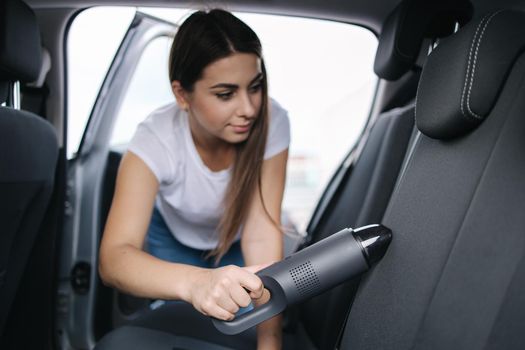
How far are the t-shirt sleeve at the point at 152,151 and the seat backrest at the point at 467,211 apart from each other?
57 centimetres

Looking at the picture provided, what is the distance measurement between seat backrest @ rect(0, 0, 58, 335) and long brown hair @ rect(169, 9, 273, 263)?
31 cm

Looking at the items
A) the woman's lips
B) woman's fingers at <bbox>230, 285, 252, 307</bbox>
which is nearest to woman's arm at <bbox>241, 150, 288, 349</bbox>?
the woman's lips

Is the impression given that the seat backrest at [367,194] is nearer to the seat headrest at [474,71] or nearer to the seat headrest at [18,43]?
the seat headrest at [474,71]

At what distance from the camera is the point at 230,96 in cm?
108

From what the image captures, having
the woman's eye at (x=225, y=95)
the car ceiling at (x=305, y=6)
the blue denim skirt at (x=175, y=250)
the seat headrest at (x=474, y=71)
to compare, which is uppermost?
the car ceiling at (x=305, y=6)

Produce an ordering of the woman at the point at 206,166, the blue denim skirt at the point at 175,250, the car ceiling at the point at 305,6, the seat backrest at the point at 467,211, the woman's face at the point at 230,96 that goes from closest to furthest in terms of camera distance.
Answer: the seat backrest at the point at 467,211, the woman at the point at 206,166, the woman's face at the point at 230,96, the car ceiling at the point at 305,6, the blue denim skirt at the point at 175,250

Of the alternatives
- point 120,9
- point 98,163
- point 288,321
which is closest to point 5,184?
point 120,9

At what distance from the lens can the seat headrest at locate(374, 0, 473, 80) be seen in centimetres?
111

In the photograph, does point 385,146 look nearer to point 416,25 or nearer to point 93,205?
point 416,25

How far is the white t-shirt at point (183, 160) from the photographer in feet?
3.80

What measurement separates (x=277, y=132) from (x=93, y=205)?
82cm

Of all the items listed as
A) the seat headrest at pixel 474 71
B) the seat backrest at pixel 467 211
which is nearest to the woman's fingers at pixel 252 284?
the seat backrest at pixel 467 211

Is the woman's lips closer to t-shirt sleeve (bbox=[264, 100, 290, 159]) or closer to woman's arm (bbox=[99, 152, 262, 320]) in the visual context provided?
t-shirt sleeve (bbox=[264, 100, 290, 159])

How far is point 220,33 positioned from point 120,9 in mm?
460
